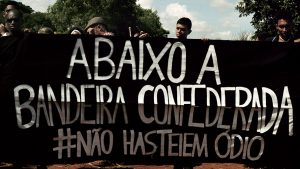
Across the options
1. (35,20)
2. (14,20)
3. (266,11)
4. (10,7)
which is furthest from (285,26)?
(35,20)

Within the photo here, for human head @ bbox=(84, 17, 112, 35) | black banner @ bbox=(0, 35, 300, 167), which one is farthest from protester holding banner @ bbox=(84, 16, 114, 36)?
black banner @ bbox=(0, 35, 300, 167)

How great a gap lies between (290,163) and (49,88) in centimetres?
267

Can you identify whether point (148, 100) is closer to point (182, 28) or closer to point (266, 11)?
point (182, 28)

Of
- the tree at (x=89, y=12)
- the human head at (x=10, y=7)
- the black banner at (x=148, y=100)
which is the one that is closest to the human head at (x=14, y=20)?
the human head at (x=10, y=7)

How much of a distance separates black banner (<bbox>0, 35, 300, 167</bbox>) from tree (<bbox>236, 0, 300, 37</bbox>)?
14.7 meters

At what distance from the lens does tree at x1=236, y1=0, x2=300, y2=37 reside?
1886cm

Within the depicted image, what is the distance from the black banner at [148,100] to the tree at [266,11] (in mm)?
14703

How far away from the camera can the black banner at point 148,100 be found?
434 centimetres

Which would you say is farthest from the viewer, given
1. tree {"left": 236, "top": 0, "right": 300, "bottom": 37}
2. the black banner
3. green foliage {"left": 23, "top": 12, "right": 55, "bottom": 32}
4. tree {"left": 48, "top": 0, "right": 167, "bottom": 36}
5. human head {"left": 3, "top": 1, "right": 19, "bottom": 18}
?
green foliage {"left": 23, "top": 12, "right": 55, "bottom": 32}

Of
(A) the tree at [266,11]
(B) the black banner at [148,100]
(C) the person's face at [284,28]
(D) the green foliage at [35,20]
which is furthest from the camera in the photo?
(D) the green foliage at [35,20]

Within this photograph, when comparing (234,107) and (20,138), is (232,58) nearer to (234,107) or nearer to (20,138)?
(234,107)

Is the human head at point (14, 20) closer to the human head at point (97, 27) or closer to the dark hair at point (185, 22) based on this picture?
the human head at point (97, 27)

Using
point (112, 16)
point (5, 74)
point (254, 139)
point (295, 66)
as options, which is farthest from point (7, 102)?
point (112, 16)

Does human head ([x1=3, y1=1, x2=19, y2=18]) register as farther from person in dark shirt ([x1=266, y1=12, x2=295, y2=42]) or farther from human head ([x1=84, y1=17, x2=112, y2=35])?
person in dark shirt ([x1=266, y1=12, x2=295, y2=42])
